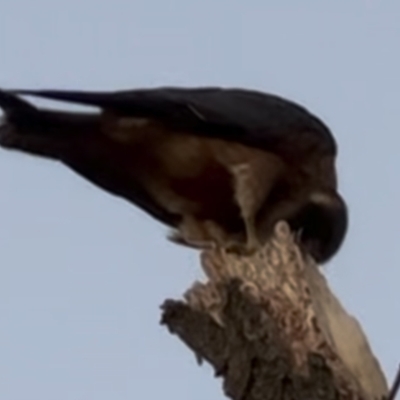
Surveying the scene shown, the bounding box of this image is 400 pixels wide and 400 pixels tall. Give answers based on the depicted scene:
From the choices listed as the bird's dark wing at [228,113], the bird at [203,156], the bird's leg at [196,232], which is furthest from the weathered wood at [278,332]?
the bird's dark wing at [228,113]

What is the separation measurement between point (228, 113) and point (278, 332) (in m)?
1.80

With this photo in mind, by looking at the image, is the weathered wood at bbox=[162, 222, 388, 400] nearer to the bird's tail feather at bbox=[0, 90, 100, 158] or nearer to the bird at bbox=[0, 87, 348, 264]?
the bird at bbox=[0, 87, 348, 264]

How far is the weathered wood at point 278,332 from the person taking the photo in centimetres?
313

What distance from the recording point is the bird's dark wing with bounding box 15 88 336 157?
4668mm

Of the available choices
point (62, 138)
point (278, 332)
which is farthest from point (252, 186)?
point (278, 332)

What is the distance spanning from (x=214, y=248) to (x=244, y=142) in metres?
0.83

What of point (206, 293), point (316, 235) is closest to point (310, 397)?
point (206, 293)

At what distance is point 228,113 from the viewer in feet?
16.1

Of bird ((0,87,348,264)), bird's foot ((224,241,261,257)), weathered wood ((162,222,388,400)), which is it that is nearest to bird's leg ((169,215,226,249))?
bird ((0,87,348,264))

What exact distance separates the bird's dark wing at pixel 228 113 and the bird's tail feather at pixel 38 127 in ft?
0.23

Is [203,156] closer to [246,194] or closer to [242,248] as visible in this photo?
[246,194]

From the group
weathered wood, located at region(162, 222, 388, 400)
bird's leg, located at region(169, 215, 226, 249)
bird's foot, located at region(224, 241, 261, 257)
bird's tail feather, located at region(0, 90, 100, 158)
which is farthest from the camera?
bird's leg, located at region(169, 215, 226, 249)

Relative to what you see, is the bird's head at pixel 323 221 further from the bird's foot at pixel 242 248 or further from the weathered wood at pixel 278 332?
the weathered wood at pixel 278 332

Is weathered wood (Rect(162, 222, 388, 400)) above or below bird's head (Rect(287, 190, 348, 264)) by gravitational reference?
below
